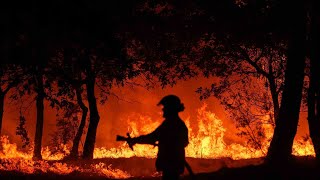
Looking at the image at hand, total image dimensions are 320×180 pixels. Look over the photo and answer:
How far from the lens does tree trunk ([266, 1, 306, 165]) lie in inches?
551

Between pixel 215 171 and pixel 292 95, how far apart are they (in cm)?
316

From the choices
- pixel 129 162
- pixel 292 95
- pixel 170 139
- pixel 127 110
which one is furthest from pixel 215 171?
pixel 127 110

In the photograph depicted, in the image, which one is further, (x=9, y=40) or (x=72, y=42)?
(x=72, y=42)

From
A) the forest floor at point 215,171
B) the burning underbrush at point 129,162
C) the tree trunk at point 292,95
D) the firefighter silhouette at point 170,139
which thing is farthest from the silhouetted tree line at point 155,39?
the firefighter silhouette at point 170,139

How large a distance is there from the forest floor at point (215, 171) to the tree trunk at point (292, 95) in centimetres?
59

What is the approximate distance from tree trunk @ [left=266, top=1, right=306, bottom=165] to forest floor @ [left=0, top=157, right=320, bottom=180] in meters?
0.59

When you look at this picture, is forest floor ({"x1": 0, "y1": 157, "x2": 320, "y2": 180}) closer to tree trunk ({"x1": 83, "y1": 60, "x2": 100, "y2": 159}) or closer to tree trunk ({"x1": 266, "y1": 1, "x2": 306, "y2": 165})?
tree trunk ({"x1": 266, "y1": 1, "x2": 306, "y2": 165})

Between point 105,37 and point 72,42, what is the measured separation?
0.82 meters

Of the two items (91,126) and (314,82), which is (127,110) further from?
(314,82)

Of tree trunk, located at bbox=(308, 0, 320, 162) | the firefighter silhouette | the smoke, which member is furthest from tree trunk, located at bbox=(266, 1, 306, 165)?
the smoke

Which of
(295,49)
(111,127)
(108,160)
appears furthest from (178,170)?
(111,127)

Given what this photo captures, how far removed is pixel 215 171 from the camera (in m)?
13.3

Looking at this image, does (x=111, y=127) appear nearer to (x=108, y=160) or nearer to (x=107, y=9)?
(x=108, y=160)

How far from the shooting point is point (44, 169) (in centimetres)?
1641
